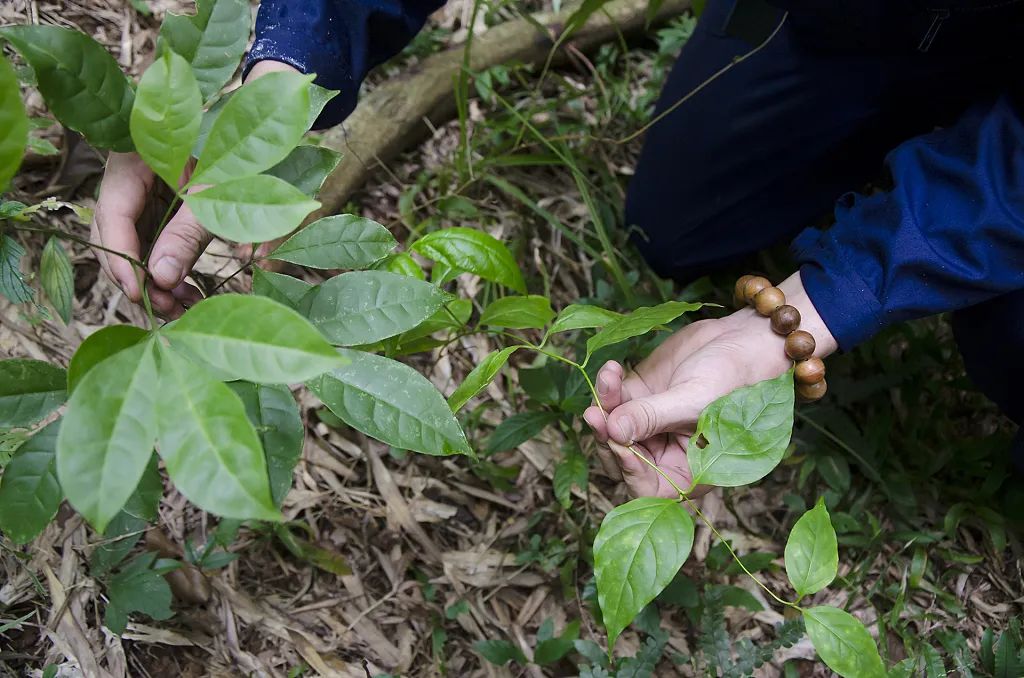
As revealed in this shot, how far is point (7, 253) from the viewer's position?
0.78 meters

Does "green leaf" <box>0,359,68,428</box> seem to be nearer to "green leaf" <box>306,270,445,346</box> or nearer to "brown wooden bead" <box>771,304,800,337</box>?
"green leaf" <box>306,270,445,346</box>

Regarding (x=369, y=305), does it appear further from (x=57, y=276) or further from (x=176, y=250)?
(x=57, y=276)

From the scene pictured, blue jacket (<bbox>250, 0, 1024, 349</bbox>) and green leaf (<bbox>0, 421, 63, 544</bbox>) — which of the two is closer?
green leaf (<bbox>0, 421, 63, 544</bbox>)

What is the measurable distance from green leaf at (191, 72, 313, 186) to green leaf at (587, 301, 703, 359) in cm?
42

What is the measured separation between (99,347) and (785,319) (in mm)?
1036

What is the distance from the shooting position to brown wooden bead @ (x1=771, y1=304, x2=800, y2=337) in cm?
122

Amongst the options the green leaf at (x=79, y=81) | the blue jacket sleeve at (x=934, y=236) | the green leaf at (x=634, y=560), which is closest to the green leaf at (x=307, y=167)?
the green leaf at (x=79, y=81)

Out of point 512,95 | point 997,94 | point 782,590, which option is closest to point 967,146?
point 997,94

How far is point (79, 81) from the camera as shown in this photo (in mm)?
604

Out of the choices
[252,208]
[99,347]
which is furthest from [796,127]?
[99,347]

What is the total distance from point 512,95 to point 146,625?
1.56 m

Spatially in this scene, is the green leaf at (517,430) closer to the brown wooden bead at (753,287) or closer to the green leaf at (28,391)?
the brown wooden bead at (753,287)

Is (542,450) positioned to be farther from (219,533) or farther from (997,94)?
(997,94)

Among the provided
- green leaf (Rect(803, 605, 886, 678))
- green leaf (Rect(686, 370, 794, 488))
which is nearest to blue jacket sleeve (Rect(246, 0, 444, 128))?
green leaf (Rect(686, 370, 794, 488))
